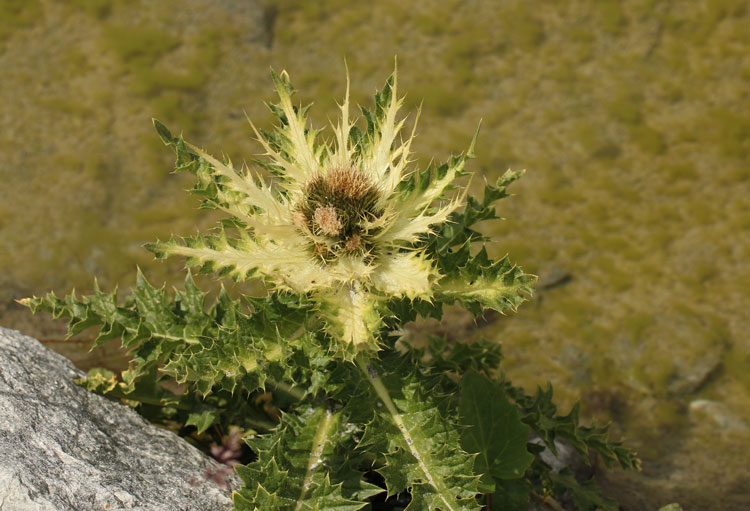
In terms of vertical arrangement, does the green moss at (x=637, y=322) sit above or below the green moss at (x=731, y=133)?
below

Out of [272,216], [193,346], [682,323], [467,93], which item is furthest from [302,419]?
[467,93]

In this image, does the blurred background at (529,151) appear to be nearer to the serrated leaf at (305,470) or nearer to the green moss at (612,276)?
the green moss at (612,276)

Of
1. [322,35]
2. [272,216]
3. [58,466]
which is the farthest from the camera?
[322,35]

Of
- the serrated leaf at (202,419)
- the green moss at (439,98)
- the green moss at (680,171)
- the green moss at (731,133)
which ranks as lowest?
the serrated leaf at (202,419)

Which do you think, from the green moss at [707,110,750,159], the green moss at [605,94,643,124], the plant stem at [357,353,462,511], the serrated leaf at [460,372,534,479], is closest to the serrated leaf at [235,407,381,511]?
the plant stem at [357,353,462,511]

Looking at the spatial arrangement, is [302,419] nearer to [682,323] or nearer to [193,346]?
[193,346]

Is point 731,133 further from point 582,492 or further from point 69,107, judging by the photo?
point 69,107

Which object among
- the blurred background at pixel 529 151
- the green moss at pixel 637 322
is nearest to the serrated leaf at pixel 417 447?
the blurred background at pixel 529 151

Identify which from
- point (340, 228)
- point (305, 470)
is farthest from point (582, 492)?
point (340, 228)
